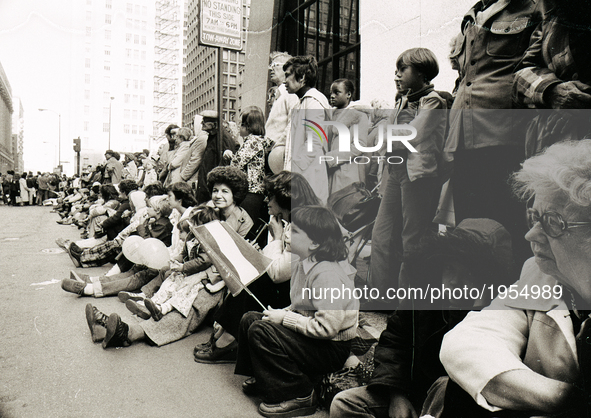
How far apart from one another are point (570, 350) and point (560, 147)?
0.64 m

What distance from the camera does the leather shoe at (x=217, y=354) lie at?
3.50 metres

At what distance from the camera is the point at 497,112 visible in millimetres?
1997

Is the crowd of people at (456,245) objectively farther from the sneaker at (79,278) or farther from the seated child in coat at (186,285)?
the sneaker at (79,278)

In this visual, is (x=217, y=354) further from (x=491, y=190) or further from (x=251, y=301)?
(x=491, y=190)

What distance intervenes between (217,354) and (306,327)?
1.19m

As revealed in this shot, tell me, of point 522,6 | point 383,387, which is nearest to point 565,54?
point 522,6

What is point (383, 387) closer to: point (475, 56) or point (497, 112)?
point (497, 112)

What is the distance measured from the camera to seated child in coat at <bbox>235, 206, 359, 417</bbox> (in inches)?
100

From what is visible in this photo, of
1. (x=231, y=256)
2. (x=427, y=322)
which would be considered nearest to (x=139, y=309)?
(x=231, y=256)

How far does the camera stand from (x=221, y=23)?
527 centimetres

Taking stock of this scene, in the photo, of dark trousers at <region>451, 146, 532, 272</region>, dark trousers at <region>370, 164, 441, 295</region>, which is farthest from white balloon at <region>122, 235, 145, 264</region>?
dark trousers at <region>451, 146, 532, 272</region>

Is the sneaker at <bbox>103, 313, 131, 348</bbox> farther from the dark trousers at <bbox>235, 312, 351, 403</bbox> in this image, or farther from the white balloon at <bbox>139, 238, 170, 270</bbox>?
the dark trousers at <bbox>235, 312, 351, 403</bbox>

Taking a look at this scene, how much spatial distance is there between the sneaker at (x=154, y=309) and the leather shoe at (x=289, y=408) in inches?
59.2

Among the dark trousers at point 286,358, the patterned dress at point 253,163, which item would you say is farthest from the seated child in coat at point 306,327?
the patterned dress at point 253,163
